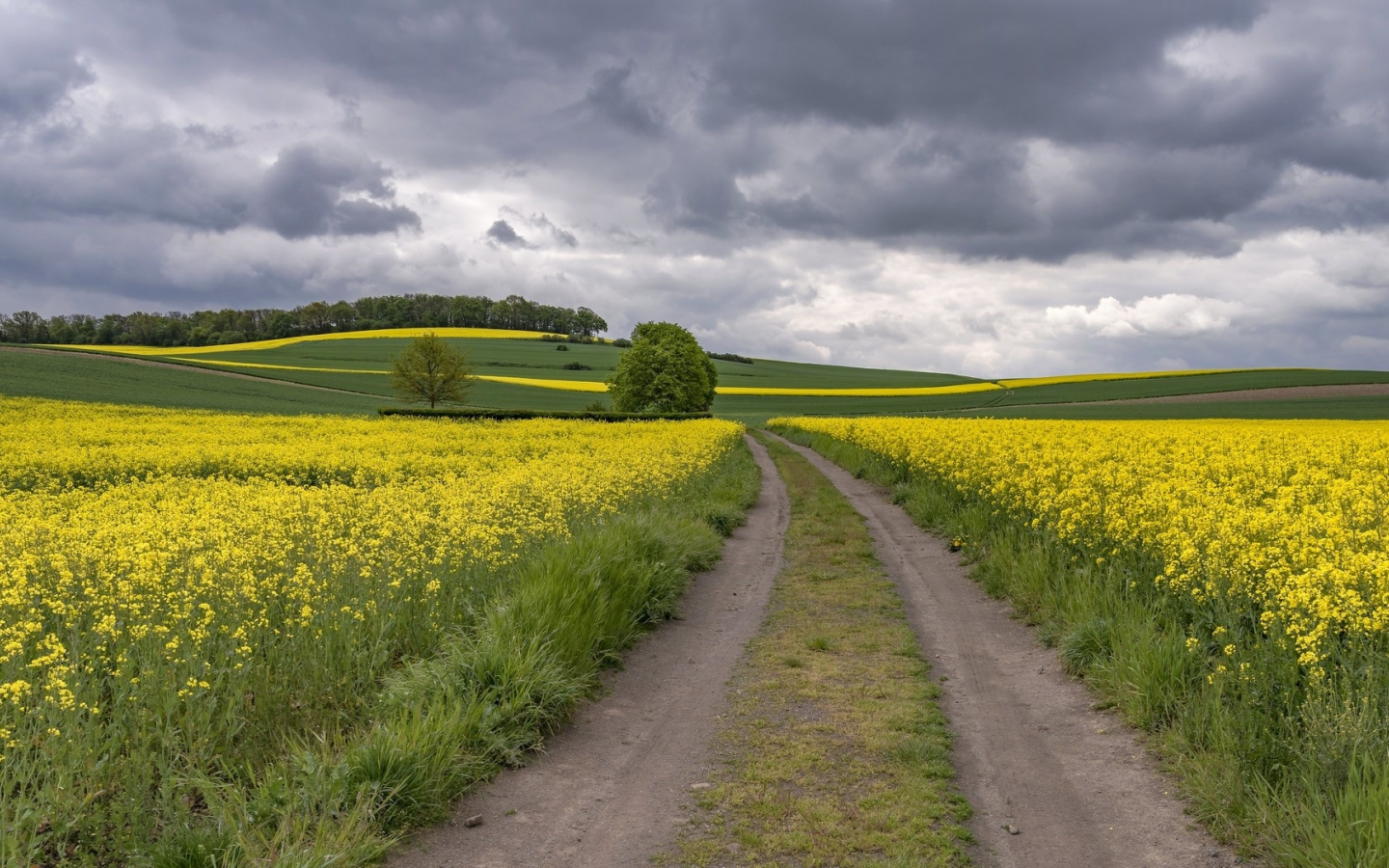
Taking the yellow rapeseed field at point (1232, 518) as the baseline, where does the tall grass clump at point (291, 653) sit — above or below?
below

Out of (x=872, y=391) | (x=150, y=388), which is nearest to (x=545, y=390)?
(x=150, y=388)

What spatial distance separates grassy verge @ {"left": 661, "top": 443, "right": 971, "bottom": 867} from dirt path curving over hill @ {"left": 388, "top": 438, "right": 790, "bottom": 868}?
0.76 feet

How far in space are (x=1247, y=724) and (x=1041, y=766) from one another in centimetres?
129

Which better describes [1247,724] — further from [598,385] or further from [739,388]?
[739,388]

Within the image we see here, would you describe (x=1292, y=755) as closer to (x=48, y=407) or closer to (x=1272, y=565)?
(x=1272, y=565)

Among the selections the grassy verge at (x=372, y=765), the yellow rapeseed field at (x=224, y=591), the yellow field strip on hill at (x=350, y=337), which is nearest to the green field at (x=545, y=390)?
the yellow field strip on hill at (x=350, y=337)

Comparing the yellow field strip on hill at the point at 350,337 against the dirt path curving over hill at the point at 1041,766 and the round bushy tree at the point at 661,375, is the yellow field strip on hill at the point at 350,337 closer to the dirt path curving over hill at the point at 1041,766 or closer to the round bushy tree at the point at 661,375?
the round bushy tree at the point at 661,375

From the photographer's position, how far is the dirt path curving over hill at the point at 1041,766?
4.49 metres

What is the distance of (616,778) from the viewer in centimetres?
537

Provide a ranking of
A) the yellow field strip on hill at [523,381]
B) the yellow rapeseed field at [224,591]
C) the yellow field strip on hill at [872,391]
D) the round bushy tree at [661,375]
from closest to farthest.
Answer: the yellow rapeseed field at [224,591] → the round bushy tree at [661,375] → the yellow field strip on hill at [523,381] → the yellow field strip on hill at [872,391]

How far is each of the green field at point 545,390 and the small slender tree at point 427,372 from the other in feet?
14.7

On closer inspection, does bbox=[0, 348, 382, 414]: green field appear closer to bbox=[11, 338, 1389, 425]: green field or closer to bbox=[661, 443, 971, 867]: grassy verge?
bbox=[11, 338, 1389, 425]: green field

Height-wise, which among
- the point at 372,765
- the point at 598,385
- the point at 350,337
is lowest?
the point at 372,765

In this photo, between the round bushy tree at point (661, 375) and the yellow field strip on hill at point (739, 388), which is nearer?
the round bushy tree at point (661, 375)
